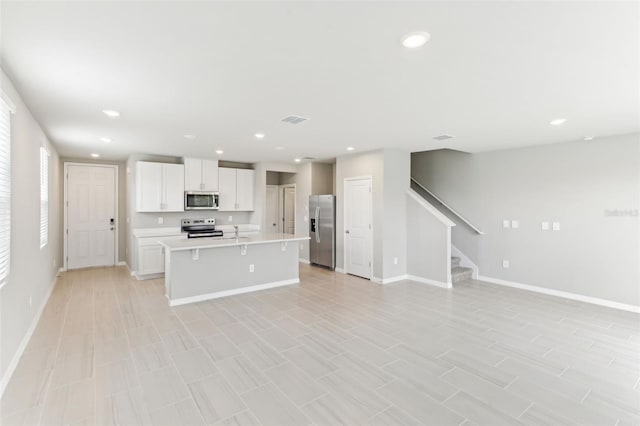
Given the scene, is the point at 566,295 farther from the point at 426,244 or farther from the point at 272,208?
the point at 272,208

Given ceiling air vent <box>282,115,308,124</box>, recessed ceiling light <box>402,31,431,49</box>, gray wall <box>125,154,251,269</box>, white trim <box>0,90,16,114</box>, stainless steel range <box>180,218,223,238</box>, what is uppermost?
ceiling air vent <box>282,115,308,124</box>

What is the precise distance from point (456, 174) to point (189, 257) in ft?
17.5

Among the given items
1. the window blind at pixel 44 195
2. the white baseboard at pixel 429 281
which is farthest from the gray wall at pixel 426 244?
the window blind at pixel 44 195

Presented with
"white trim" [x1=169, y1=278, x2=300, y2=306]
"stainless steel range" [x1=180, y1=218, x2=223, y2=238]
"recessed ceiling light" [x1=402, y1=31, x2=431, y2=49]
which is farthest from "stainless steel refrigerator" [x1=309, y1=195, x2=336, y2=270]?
"recessed ceiling light" [x1=402, y1=31, x2=431, y2=49]

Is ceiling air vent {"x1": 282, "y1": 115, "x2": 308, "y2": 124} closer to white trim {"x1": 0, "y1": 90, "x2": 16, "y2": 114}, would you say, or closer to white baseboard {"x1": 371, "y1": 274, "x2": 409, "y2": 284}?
white trim {"x1": 0, "y1": 90, "x2": 16, "y2": 114}

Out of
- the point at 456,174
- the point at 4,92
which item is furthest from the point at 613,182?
the point at 4,92

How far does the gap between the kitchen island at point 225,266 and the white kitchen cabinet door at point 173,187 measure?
5.28ft

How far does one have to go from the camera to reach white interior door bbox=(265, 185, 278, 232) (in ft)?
28.5

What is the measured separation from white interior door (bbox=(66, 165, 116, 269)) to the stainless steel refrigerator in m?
4.67

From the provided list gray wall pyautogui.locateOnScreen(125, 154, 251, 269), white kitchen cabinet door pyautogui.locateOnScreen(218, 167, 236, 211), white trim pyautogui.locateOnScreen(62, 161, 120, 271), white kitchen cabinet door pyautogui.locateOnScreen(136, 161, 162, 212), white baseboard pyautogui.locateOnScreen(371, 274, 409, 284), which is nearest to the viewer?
white baseboard pyautogui.locateOnScreen(371, 274, 409, 284)

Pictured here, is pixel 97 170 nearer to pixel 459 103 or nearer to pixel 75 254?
pixel 75 254

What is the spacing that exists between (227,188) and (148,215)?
174 centimetres

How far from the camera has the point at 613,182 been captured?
4523mm

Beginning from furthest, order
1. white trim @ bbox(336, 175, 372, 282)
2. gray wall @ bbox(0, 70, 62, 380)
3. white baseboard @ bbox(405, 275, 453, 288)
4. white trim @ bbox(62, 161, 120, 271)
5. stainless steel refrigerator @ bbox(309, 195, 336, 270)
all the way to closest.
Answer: stainless steel refrigerator @ bbox(309, 195, 336, 270) → white trim @ bbox(62, 161, 120, 271) → white trim @ bbox(336, 175, 372, 282) → white baseboard @ bbox(405, 275, 453, 288) → gray wall @ bbox(0, 70, 62, 380)
